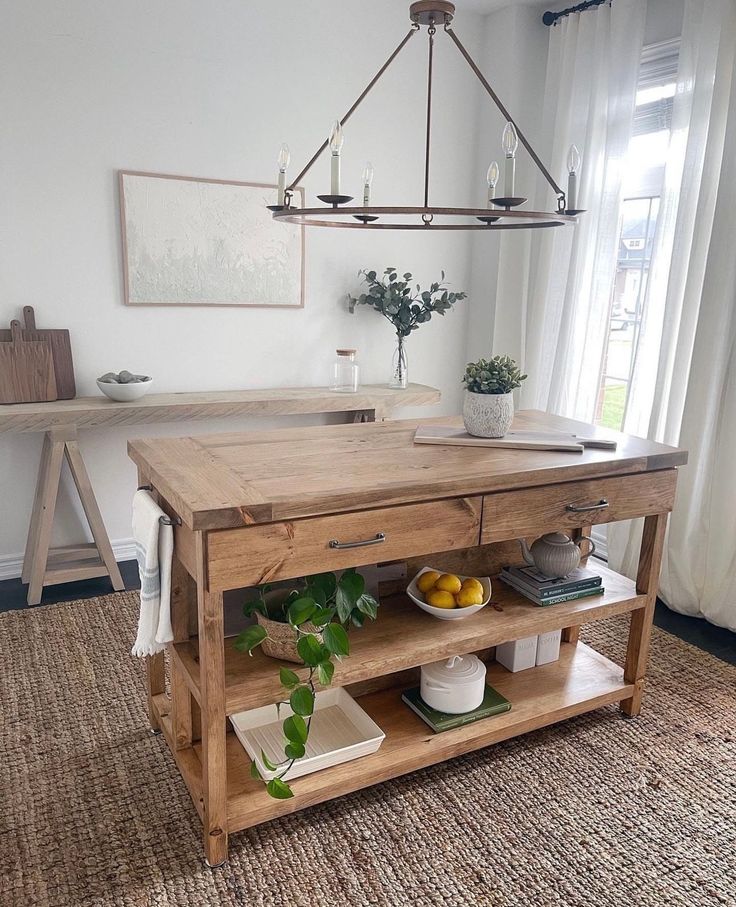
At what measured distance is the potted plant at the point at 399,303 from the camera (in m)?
3.64

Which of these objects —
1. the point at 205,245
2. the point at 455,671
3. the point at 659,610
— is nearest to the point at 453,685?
the point at 455,671

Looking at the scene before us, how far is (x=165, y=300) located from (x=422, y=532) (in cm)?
201

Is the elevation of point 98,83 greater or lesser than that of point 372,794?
greater

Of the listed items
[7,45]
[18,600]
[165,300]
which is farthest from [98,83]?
[18,600]

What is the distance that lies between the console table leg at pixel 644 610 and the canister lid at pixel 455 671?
0.52 m

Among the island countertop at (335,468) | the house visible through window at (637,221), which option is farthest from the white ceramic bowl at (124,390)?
the house visible through window at (637,221)

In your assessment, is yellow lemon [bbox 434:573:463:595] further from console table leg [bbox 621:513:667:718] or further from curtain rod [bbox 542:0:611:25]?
curtain rod [bbox 542:0:611:25]

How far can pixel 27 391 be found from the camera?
3010 mm

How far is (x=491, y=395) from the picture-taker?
215cm

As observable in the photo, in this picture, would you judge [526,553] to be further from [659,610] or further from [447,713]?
[659,610]

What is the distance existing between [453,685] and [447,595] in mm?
265

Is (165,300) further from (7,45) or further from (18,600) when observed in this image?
(18,600)

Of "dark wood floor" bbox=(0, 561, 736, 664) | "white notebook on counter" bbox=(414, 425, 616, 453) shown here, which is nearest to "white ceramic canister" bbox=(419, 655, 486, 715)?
"white notebook on counter" bbox=(414, 425, 616, 453)

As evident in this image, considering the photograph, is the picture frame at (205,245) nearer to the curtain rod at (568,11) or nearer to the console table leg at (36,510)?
the console table leg at (36,510)
